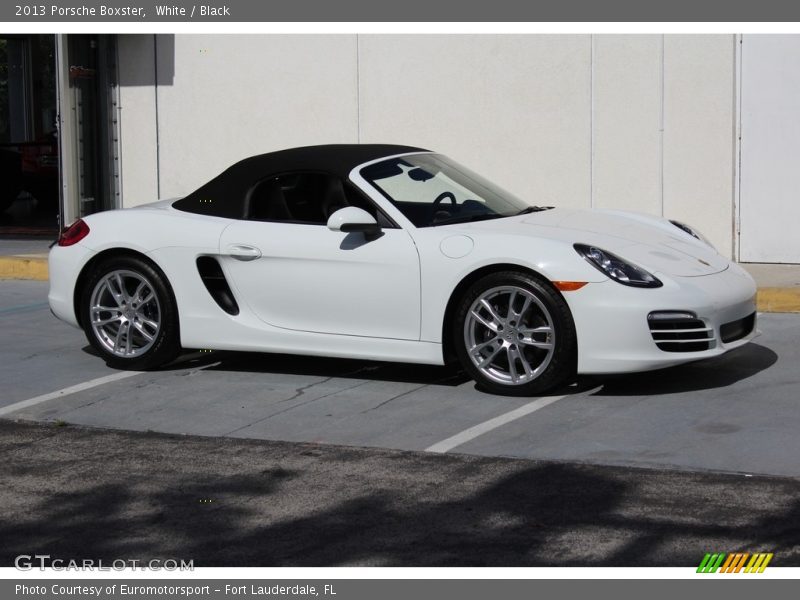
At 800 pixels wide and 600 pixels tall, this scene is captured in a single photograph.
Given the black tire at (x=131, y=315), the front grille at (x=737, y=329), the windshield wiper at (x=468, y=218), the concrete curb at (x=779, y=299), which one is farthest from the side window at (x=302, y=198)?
the concrete curb at (x=779, y=299)

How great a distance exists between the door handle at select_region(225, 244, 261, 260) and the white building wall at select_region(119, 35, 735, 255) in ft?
17.9

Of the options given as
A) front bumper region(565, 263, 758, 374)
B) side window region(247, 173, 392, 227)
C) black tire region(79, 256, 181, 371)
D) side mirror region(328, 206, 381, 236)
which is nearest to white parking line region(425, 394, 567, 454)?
front bumper region(565, 263, 758, 374)

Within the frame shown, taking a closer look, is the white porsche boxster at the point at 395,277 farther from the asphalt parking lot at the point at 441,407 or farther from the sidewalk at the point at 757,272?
the sidewalk at the point at 757,272

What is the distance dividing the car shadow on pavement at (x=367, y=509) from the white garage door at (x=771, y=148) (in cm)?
660

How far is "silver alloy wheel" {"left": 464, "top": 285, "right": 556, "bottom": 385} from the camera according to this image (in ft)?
23.4

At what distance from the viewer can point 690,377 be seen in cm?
764

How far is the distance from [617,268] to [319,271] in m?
1.69

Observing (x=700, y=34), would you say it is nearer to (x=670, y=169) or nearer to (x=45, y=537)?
(x=670, y=169)

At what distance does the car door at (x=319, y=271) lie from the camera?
740 centimetres

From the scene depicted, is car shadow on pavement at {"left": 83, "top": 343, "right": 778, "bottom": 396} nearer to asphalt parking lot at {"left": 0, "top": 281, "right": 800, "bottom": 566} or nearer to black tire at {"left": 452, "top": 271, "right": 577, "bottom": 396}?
asphalt parking lot at {"left": 0, "top": 281, "right": 800, "bottom": 566}

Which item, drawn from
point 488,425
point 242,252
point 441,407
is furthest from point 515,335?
point 242,252

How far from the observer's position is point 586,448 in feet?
20.5

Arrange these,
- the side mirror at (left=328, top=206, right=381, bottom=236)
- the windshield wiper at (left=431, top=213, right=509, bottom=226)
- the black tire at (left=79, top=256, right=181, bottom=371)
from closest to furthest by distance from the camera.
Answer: the side mirror at (left=328, top=206, right=381, bottom=236)
the windshield wiper at (left=431, top=213, right=509, bottom=226)
the black tire at (left=79, top=256, right=181, bottom=371)
